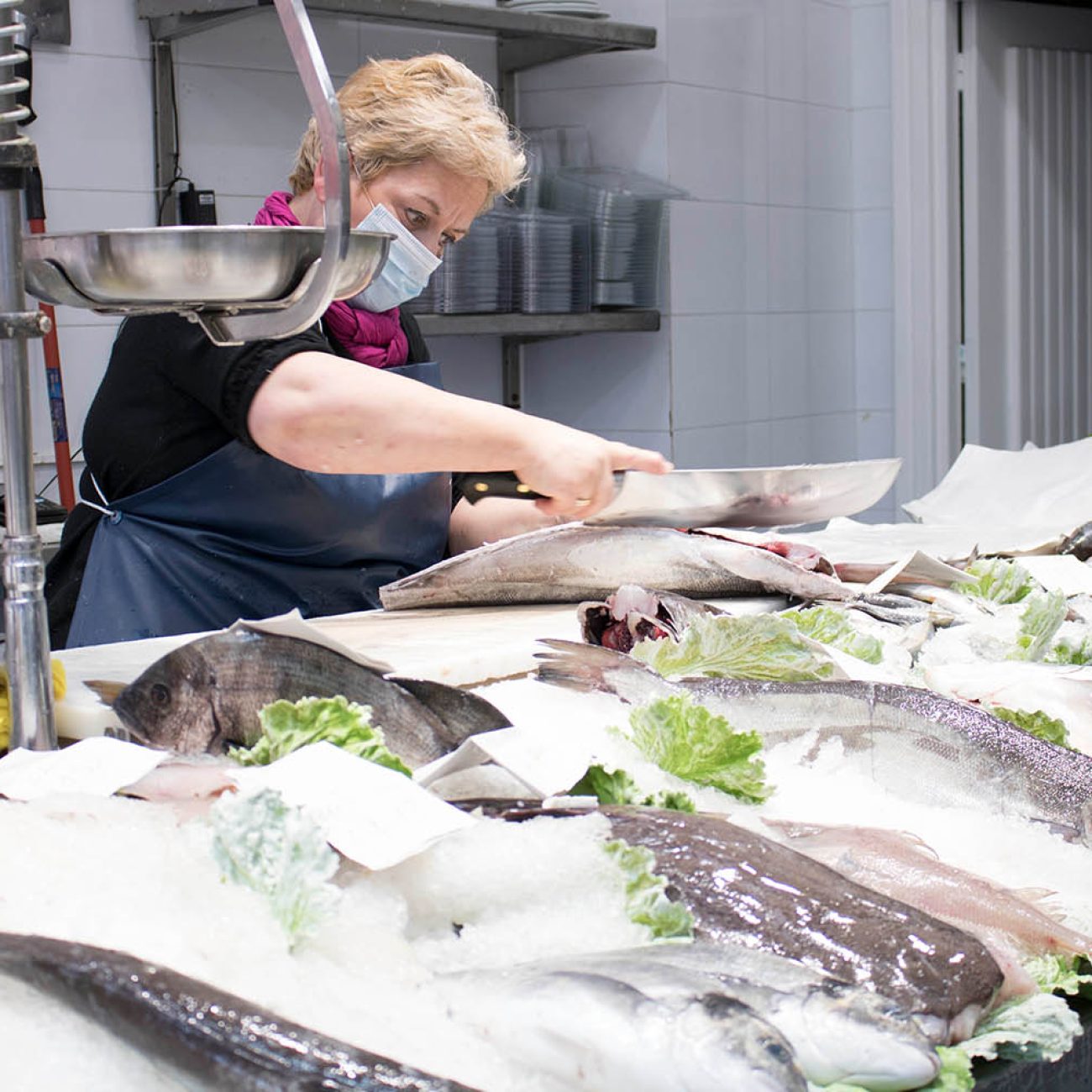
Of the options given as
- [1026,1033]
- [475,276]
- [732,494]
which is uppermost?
[475,276]

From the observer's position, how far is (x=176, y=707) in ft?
4.84

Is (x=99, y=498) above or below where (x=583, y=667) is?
above

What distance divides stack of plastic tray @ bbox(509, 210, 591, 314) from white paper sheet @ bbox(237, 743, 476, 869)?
12.0 ft

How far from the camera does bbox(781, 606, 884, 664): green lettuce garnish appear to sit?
2.04m

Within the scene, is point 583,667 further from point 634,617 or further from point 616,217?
point 616,217

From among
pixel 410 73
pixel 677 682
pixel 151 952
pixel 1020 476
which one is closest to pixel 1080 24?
pixel 1020 476

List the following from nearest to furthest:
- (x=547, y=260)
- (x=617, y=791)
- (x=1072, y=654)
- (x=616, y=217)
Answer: (x=617, y=791) < (x=1072, y=654) < (x=547, y=260) < (x=616, y=217)

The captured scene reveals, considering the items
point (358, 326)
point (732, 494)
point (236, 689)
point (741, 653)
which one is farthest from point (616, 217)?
point (236, 689)

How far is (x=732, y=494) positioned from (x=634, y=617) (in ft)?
1.96

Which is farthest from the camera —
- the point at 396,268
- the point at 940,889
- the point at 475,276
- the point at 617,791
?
the point at 475,276

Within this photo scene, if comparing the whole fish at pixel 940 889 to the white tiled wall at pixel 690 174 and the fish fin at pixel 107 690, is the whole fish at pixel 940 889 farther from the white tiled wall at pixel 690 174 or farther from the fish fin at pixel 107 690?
the white tiled wall at pixel 690 174

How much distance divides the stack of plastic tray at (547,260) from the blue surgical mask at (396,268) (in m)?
1.88

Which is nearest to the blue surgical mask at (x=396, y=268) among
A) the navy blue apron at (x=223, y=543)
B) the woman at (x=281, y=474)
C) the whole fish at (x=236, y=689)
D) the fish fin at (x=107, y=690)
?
the woman at (x=281, y=474)

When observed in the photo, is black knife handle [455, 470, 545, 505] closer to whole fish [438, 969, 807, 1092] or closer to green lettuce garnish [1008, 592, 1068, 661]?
green lettuce garnish [1008, 592, 1068, 661]
